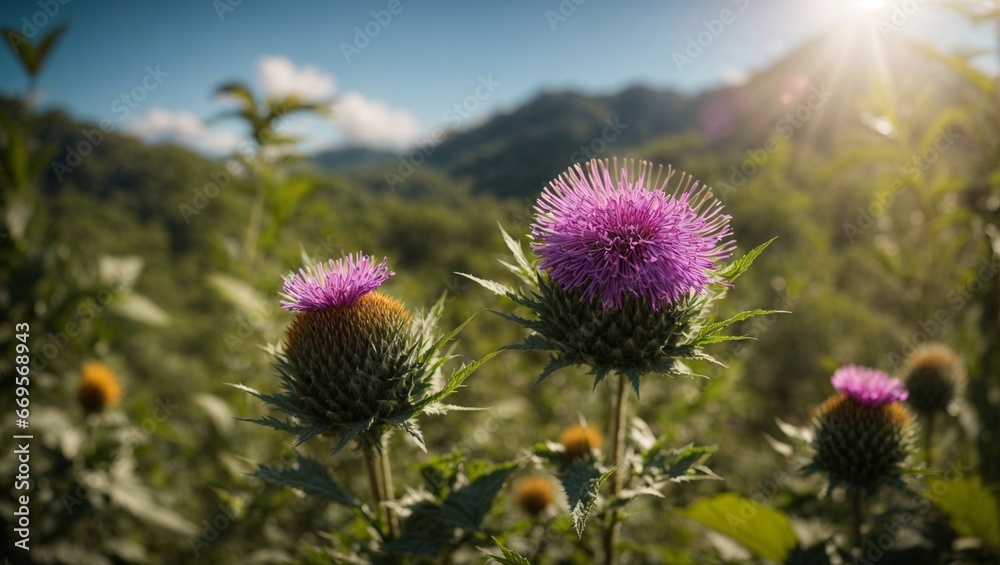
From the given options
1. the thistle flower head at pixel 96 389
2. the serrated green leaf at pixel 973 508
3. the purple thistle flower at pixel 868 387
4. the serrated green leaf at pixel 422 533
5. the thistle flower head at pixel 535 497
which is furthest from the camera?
the thistle flower head at pixel 96 389

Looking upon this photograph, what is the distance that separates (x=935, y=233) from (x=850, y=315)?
7751mm

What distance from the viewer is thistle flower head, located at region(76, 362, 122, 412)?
5.32 metres

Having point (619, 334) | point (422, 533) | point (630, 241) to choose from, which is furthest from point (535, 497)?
point (630, 241)

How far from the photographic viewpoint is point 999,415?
11.2 feet

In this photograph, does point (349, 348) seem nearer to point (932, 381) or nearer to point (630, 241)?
point (630, 241)

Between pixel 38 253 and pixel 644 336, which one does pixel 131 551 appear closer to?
pixel 38 253

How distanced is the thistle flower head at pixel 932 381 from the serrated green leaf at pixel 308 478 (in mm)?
4513

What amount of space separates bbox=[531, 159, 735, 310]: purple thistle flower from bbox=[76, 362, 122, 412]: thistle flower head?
551 centimetres

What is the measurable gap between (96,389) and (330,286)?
464cm

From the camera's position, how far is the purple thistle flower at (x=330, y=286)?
2.42 m

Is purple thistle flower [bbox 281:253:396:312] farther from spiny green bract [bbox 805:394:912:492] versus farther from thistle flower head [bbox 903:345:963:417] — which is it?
thistle flower head [bbox 903:345:963:417]

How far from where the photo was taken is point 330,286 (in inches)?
96.3

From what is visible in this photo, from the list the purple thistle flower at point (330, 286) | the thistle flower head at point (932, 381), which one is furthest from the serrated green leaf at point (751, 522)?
the thistle flower head at point (932, 381)

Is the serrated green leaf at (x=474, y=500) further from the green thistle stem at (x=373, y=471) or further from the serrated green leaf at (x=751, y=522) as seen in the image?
the serrated green leaf at (x=751, y=522)
